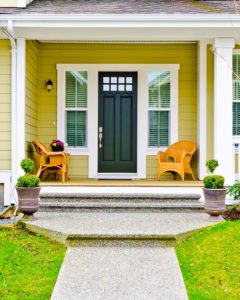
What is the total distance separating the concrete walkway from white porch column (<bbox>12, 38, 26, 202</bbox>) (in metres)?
1.19

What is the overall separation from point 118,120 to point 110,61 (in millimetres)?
1177

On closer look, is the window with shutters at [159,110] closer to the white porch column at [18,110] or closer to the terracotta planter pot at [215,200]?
the white porch column at [18,110]

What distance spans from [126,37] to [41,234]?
3745 millimetres

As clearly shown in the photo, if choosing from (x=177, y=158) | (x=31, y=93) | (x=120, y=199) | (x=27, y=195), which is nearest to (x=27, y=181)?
(x=27, y=195)

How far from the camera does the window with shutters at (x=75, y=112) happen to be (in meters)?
10.4

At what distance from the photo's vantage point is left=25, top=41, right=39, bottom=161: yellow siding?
902 centimetres

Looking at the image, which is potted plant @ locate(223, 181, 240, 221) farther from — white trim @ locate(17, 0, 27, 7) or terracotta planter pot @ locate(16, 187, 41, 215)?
white trim @ locate(17, 0, 27, 7)

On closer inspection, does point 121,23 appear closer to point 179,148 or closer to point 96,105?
point 96,105

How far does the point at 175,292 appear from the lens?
4891 millimetres

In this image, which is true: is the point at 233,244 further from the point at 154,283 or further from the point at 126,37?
the point at 126,37

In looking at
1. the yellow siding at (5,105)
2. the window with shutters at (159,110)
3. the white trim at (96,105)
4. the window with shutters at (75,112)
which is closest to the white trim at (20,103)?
the yellow siding at (5,105)

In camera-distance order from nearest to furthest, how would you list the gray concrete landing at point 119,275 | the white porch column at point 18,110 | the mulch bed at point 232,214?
the gray concrete landing at point 119,275
the mulch bed at point 232,214
the white porch column at point 18,110

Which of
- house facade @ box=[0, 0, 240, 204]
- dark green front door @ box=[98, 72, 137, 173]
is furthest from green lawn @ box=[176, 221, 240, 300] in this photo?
dark green front door @ box=[98, 72, 137, 173]

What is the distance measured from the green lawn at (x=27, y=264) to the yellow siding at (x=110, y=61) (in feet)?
12.6
